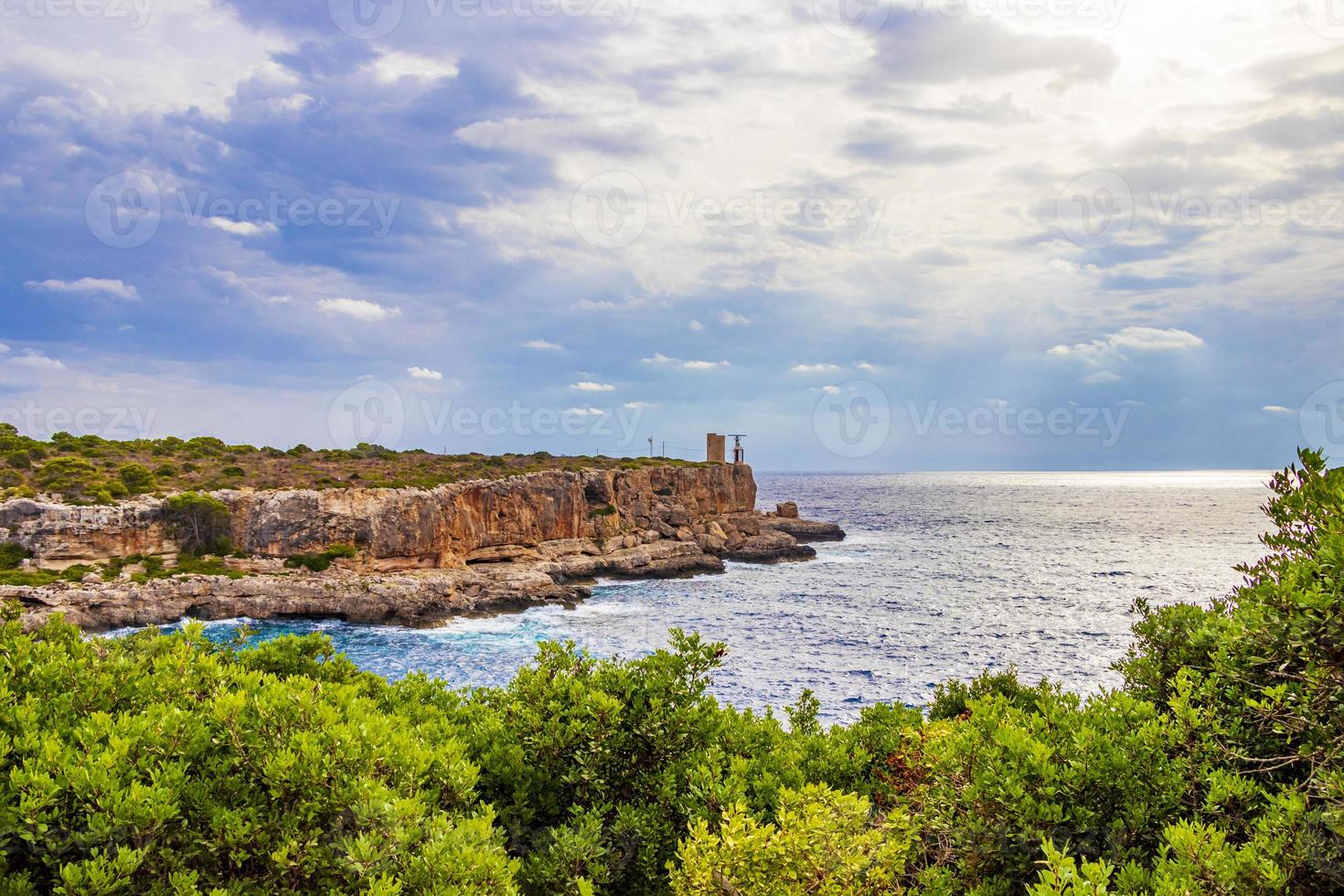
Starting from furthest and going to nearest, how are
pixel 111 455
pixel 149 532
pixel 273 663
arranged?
1. pixel 111 455
2. pixel 149 532
3. pixel 273 663

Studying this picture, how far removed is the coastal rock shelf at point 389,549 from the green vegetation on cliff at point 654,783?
45.1 metres

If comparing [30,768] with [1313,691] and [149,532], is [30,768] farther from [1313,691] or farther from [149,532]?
[149,532]

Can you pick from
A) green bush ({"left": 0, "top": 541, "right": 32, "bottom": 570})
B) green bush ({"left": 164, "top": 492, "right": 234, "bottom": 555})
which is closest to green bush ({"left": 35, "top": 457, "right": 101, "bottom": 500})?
green bush ({"left": 0, "top": 541, "right": 32, "bottom": 570})

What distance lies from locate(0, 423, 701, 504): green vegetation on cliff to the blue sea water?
865 inches

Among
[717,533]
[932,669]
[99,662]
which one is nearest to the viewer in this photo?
[99,662]

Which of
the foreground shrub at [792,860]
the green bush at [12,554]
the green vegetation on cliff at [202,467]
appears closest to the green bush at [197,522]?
the green vegetation on cliff at [202,467]

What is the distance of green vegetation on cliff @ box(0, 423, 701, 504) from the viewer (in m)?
60.2

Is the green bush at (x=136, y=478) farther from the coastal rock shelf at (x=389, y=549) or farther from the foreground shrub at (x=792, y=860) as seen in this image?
the foreground shrub at (x=792, y=860)

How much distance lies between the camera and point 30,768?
5.34 metres

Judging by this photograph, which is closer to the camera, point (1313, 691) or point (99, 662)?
point (1313, 691)

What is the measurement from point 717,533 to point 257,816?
89.9 meters

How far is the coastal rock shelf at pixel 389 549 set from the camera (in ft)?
163

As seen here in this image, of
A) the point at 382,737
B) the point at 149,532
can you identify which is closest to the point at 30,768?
the point at 382,737

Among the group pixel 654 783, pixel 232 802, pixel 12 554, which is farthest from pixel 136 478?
pixel 654 783
